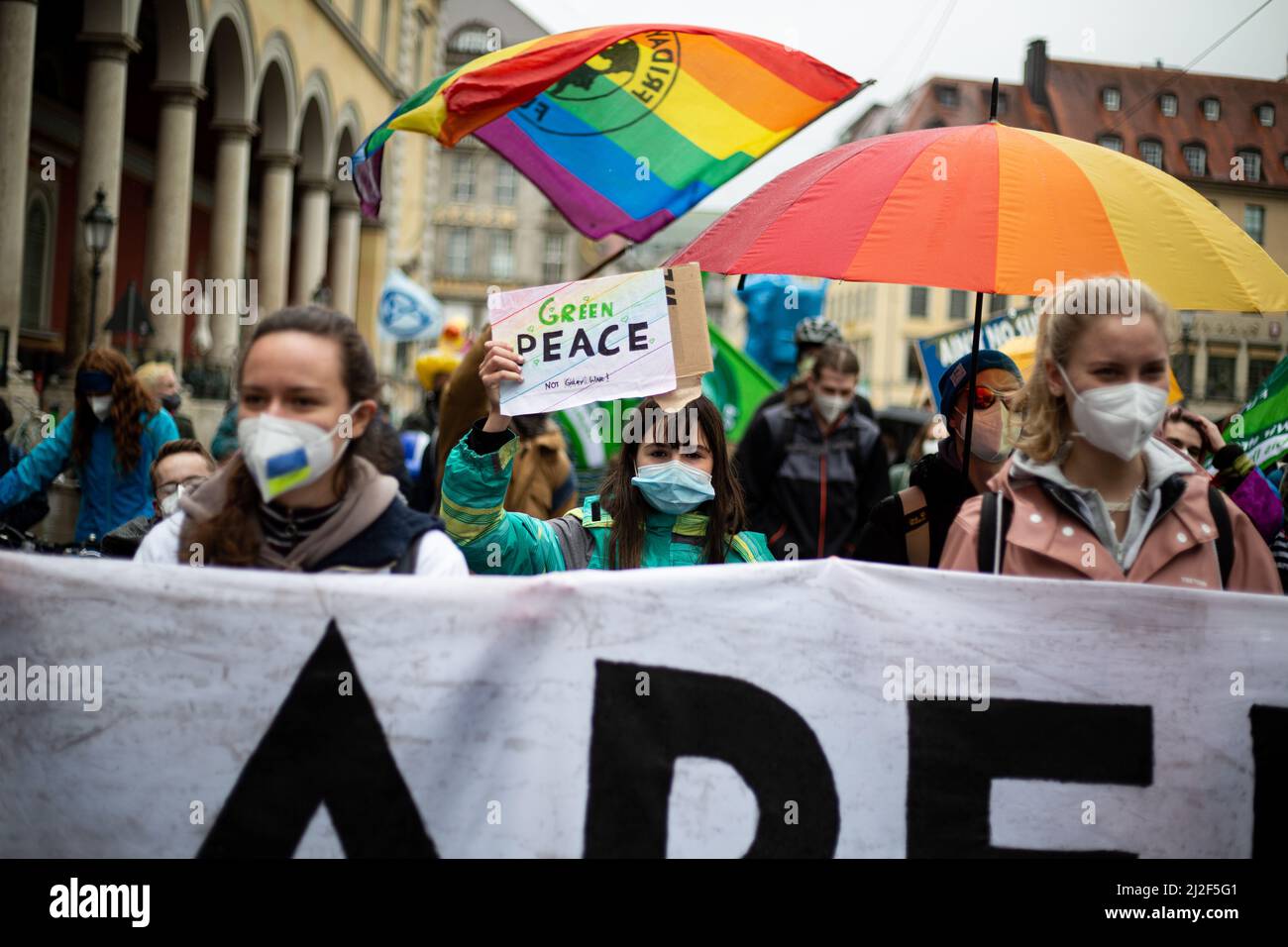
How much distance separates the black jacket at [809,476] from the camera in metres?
6.75

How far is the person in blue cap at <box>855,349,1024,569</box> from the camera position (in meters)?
3.98

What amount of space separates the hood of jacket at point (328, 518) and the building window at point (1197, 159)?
25.1 ft

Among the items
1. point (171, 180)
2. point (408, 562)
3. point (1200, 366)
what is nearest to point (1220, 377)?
point (1200, 366)

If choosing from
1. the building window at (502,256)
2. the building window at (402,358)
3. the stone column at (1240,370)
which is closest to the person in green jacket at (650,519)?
the stone column at (1240,370)

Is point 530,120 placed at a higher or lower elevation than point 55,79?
lower

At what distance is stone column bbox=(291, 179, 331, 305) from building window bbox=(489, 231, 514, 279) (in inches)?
2059

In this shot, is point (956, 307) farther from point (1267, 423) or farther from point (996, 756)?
point (996, 756)

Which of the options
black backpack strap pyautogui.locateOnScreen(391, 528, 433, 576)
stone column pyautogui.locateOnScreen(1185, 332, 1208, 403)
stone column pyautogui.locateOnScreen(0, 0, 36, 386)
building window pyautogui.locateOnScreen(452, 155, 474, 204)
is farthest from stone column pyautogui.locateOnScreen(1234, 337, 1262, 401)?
building window pyautogui.locateOnScreen(452, 155, 474, 204)

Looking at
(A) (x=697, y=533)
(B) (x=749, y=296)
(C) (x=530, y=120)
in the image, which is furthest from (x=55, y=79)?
(A) (x=697, y=533)

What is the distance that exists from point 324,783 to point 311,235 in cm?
2847

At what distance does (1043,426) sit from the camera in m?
3.13

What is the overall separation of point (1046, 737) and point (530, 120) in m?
3.54

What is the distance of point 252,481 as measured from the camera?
282 centimetres
